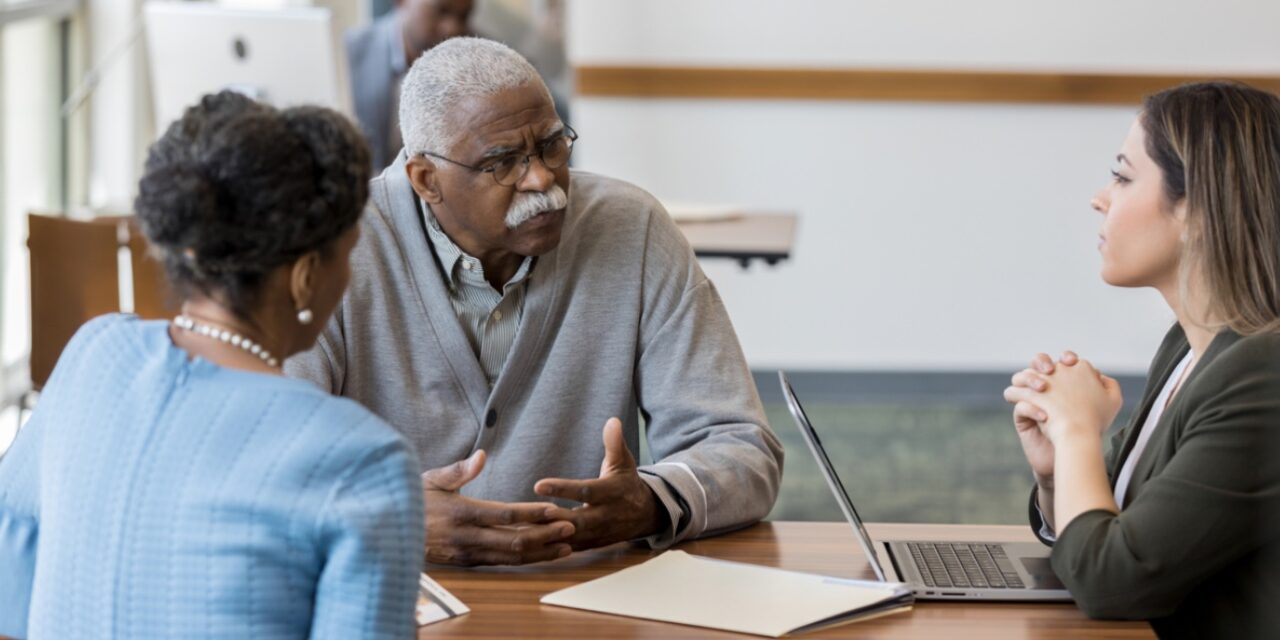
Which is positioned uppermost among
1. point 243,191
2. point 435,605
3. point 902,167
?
point 243,191

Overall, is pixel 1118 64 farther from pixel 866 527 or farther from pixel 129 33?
pixel 866 527

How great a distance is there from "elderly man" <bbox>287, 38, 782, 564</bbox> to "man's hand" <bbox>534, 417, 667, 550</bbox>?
0.11 meters

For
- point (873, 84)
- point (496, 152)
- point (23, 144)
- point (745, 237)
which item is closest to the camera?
point (496, 152)

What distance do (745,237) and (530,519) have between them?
236cm

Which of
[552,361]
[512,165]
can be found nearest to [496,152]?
[512,165]

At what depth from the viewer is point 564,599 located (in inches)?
60.8

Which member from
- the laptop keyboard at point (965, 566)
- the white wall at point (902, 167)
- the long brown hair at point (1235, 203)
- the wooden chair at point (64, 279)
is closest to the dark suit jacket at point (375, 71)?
the white wall at point (902, 167)

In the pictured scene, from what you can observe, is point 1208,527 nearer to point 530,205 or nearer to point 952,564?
point 952,564

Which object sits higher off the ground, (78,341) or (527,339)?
(78,341)

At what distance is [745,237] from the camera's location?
3.95m

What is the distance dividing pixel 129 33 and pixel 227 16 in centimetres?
155

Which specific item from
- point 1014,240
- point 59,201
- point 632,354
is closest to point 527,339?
point 632,354

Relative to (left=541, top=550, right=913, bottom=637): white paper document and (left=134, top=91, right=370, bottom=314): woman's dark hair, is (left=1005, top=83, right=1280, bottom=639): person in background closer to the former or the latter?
(left=541, top=550, right=913, bottom=637): white paper document

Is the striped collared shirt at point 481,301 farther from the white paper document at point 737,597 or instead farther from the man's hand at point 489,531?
the white paper document at point 737,597
